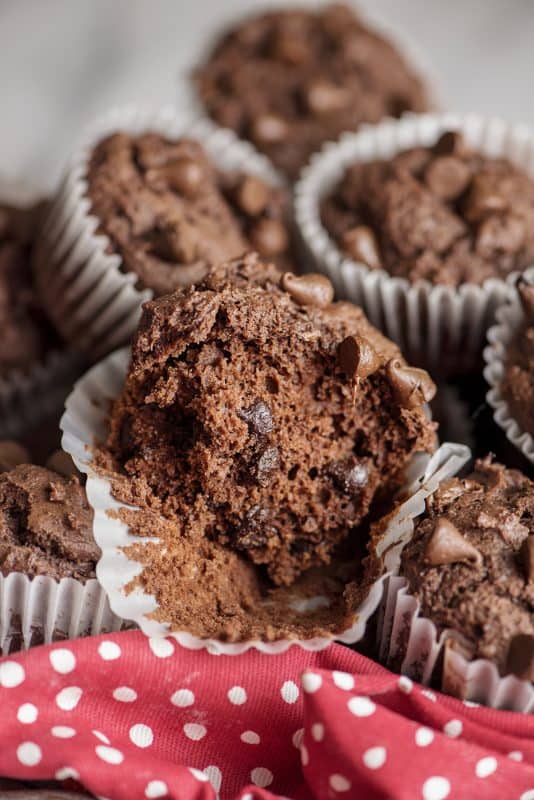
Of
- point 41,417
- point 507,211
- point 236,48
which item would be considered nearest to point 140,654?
point 41,417

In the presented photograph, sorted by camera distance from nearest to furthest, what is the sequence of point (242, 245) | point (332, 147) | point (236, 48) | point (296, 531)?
point (296, 531) → point (242, 245) → point (332, 147) → point (236, 48)

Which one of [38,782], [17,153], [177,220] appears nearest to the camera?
[38,782]

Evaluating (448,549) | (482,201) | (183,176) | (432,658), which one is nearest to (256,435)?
(448,549)

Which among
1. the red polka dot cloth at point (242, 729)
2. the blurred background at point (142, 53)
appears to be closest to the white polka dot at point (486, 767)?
the red polka dot cloth at point (242, 729)

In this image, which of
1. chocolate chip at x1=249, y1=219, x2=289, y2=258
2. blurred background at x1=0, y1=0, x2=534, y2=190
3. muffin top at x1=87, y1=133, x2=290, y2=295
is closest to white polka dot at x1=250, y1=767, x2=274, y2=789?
muffin top at x1=87, y1=133, x2=290, y2=295

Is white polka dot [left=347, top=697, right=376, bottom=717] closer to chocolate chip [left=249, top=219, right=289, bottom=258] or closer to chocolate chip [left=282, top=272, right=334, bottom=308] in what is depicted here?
chocolate chip [left=282, top=272, right=334, bottom=308]

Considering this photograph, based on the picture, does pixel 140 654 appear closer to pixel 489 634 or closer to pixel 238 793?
pixel 238 793

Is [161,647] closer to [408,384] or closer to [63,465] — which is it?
[63,465]
